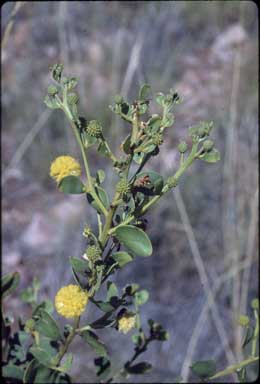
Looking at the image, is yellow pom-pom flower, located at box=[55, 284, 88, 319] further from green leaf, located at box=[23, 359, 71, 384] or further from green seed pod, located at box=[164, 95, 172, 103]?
green seed pod, located at box=[164, 95, 172, 103]

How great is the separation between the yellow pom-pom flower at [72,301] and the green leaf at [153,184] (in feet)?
0.53

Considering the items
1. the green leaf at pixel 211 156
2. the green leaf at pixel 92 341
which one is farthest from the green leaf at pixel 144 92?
the green leaf at pixel 92 341

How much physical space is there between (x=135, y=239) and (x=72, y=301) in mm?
137

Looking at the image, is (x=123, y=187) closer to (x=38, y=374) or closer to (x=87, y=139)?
(x=87, y=139)

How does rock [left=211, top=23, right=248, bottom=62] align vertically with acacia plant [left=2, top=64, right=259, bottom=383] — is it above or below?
above

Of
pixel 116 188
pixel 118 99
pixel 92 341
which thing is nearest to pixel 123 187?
pixel 116 188

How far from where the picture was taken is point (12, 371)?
93 centimetres

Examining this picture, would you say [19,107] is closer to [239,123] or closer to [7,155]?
[7,155]

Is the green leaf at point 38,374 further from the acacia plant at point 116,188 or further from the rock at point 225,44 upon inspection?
the rock at point 225,44

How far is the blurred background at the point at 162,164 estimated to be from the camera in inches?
86.3

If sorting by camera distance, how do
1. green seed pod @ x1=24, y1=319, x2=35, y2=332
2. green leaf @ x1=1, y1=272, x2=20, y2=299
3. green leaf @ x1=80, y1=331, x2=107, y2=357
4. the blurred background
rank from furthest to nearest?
the blurred background < green leaf @ x1=1, y1=272, x2=20, y2=299 < green seed pod @ x1=24, y1=319, x2=35, y2=332 < green leaf @ x1=80, y1=331, x2=107, y2=357

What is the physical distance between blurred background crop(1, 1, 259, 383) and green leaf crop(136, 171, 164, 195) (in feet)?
3.16

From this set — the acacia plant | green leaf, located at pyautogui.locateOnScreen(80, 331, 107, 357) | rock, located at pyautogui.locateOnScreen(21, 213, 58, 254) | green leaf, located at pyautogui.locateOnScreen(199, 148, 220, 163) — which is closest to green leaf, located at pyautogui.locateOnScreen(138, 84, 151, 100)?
the acacia plant

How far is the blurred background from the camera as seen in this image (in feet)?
7.19
